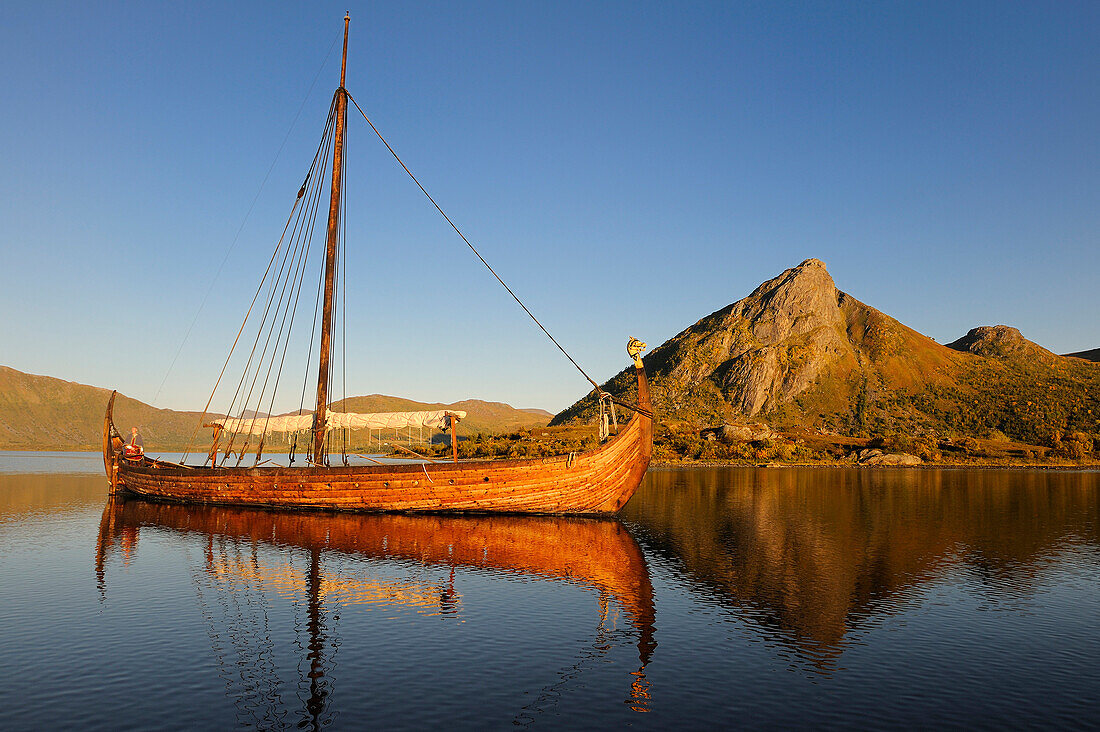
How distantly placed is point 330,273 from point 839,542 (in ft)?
106

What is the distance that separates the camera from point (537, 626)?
18.1m

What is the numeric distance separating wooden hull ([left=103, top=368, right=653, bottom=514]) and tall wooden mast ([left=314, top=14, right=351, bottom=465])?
101 inches

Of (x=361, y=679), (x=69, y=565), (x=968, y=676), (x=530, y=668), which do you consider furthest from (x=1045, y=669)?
(x=69, y=565)

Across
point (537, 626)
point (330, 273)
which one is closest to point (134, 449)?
point (330, 273)

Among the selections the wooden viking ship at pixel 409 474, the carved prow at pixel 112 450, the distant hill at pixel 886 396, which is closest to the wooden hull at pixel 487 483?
the wooden viking ship at pixel 409 474

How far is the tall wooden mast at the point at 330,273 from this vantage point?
41.6m

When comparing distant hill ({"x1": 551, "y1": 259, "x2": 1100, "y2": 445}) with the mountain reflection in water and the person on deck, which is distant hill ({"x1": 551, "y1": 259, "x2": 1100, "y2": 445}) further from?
the person on deck

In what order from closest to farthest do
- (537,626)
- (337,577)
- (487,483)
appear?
(537,626) < (337,577) < (487,483)

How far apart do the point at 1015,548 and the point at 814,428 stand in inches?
5473

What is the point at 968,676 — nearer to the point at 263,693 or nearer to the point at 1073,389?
the point at 263,693

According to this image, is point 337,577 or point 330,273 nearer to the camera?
point 337,577

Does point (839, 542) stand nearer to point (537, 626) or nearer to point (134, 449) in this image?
point (537, 626)

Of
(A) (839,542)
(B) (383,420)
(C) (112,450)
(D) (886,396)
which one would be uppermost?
(D) (886,396)

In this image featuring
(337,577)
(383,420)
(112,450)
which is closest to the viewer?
(337,577)
